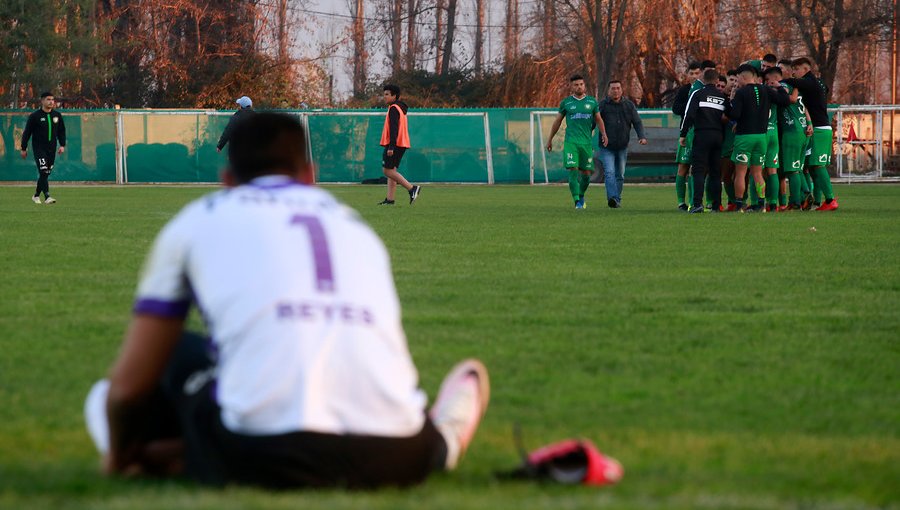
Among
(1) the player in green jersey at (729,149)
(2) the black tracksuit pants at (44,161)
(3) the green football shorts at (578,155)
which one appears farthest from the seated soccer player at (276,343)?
(2) the black tracksuit pants at (44,161)

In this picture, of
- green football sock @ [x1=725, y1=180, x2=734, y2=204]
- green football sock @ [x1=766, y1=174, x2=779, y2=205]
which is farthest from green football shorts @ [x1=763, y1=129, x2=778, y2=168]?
green football sock @ [x1=725, y1=180, x2=734, y2=204]

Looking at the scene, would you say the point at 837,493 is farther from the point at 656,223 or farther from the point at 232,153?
the point at 656,223

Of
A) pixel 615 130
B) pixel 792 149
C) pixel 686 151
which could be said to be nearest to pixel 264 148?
pixel 686 151

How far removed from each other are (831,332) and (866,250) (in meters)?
5.56

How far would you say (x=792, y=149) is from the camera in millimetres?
18938

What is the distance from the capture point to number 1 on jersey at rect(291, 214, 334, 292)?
3469 mm

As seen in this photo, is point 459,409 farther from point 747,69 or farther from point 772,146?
point 772,146

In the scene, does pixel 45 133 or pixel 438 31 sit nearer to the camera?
pixel 45 133

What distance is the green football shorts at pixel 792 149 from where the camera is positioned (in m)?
18.9

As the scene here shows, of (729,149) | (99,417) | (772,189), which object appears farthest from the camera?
(772,189)

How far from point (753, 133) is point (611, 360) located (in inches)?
499

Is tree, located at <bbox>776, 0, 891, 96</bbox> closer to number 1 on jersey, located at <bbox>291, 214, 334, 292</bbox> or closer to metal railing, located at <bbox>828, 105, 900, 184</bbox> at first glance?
metal railing, located at <bbox>828, 105, 900, 184</bbox>

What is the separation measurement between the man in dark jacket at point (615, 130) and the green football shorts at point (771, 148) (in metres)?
2.42

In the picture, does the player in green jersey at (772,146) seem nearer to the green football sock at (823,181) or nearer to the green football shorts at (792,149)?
the green football shorts at (792,149)
